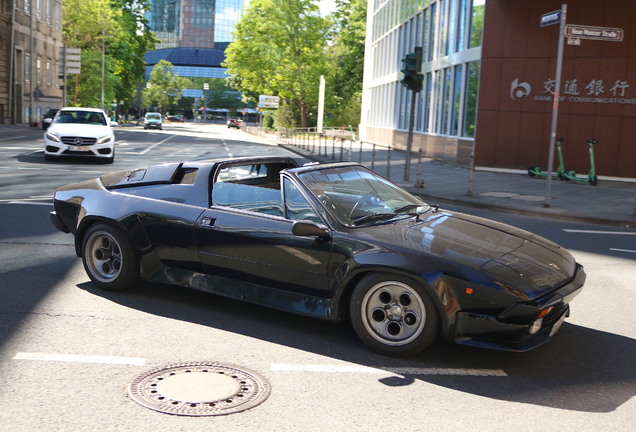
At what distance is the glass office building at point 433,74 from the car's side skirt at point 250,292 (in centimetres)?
1996

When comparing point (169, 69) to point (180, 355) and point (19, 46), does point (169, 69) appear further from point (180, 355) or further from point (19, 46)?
point (180, 355)

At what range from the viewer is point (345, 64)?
6800cm

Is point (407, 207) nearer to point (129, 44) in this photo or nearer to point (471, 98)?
point (471, 98)

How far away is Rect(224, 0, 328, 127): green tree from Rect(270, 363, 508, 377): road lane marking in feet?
211

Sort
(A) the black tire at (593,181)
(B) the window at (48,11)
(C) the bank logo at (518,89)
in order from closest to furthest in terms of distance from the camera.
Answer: (A) the black tire at (593,181)
(C) the bank logo at (518,89)
(B) the window at (48,11)

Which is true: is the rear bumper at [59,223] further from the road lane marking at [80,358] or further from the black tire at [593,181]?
the black tire at [593,181]

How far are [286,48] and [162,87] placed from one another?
70.2 metres

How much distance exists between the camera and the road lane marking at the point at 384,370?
458cm

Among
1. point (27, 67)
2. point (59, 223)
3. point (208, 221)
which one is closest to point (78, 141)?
point (59, 223)

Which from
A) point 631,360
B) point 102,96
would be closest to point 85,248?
point 631,360

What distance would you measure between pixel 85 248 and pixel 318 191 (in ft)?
7.60

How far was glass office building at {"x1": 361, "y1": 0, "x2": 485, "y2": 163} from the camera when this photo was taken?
25609mm

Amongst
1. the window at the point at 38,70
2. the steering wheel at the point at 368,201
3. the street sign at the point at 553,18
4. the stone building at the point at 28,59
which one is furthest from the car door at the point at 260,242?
the window at the point at 38,70

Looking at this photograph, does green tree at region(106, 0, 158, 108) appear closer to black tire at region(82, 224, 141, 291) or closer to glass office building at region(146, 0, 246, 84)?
black tire at region(82, 224, 141, 291)
